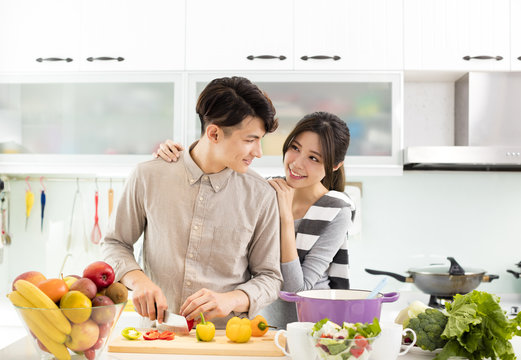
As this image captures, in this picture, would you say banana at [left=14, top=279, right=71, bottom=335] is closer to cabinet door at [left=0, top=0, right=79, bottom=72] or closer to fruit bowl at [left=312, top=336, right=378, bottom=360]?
fruit bowl at [left=312, top=336, right=378, bottom=360]

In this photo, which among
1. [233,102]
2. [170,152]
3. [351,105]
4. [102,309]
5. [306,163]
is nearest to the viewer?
[102,309]

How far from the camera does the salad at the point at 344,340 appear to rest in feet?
3.43

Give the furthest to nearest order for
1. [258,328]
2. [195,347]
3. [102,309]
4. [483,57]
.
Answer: [483,57] < [258,328] < [195,347] < [102,309]

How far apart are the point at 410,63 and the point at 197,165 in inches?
61.6

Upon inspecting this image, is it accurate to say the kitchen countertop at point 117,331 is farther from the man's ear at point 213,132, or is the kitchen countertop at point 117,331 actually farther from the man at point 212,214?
the man's ear at point 213,132

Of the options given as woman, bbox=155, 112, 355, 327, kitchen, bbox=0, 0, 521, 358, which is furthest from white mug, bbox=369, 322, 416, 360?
kitchen, bbox=0, 0, 521, 358

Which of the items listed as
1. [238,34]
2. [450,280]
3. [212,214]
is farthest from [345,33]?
[212,214]

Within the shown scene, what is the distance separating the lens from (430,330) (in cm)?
125

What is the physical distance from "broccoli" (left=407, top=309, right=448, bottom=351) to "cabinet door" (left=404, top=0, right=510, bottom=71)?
1.83m

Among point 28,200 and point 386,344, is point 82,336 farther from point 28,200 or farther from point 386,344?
point 28,200

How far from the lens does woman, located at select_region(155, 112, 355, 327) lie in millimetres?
1856

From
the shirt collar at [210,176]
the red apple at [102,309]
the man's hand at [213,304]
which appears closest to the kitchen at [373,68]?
the shirt collar at [210,176]

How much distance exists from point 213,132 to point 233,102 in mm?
113

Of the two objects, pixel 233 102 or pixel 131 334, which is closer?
pixel 131 334
